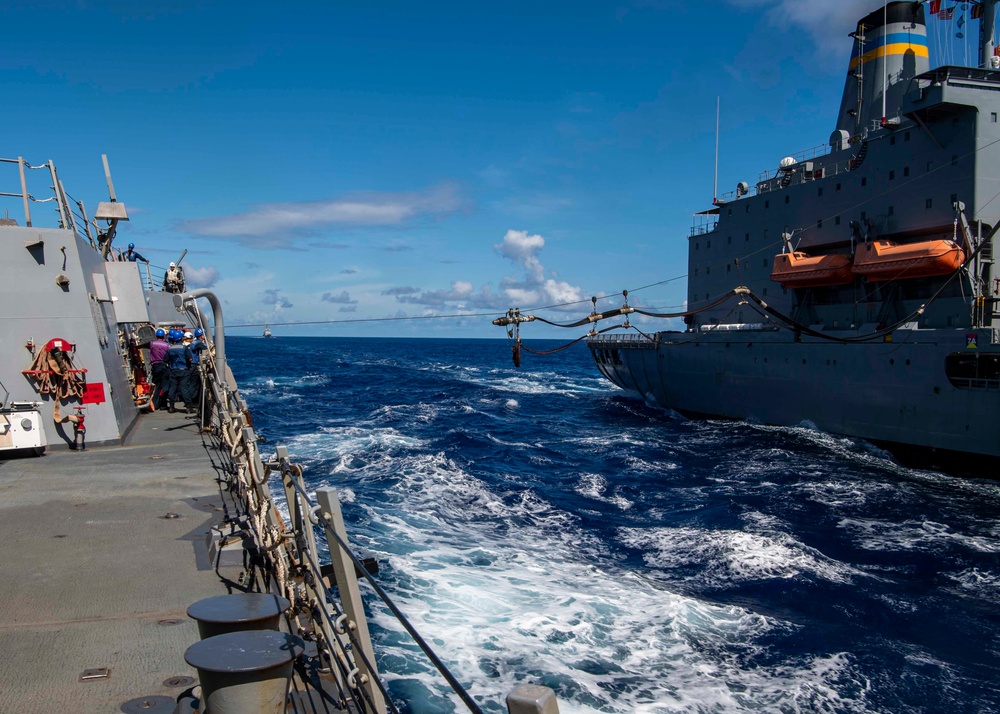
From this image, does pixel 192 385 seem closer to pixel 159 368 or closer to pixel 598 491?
pixel 159 368

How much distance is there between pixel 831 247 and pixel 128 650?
29.0 m

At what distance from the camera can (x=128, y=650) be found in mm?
4395

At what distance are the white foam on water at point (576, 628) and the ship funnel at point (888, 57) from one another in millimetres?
24787

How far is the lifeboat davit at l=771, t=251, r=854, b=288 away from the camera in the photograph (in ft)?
82.9

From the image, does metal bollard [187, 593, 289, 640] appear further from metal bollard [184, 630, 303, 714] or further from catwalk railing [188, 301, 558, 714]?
catwalk railing [188, 301, 558, 714]

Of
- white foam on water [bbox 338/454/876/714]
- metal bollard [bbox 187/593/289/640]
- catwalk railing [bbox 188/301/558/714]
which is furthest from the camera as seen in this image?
white foam on water [bbox 338/454/876/714]

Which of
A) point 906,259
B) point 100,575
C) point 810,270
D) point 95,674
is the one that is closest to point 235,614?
point 95,674

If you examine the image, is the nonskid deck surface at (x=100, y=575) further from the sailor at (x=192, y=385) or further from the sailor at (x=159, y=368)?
the sailor at (x=159, y=368)

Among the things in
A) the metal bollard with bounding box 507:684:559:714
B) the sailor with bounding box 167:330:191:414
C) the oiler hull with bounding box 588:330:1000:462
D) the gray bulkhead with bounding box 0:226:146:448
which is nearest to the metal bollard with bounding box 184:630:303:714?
the metal bollard with bounding box 507:684:559:714

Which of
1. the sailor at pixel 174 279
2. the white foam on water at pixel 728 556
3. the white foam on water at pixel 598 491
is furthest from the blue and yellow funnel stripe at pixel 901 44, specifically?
the sailor at pixel 174 279

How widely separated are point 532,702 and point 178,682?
10.1ft

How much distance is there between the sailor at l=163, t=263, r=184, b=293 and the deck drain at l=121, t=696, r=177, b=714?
20104mm

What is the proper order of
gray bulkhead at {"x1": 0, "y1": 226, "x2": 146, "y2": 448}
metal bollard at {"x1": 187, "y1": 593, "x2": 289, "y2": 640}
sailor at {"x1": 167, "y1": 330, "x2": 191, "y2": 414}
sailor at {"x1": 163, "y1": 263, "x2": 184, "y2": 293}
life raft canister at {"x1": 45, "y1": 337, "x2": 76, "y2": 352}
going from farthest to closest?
sailor at {"x1": 163, "y1": 263, "x2": 184, "y2": 293}, sailor at {"x1": 167, "y1": 330, "x2": 191, "y2": 414}, life raft canister at {"x1": 45, "y1": 337, "x2": 76, "y2": 352}, gray bulkhead at {"x1": 0, "y1": 226, "x2": 146, "y2": 448}, metal bollard at {"x1": 187, "y1": 593, "x2": 289, "y2": 640}

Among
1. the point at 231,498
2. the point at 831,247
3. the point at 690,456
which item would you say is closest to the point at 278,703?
the point at 231,498
